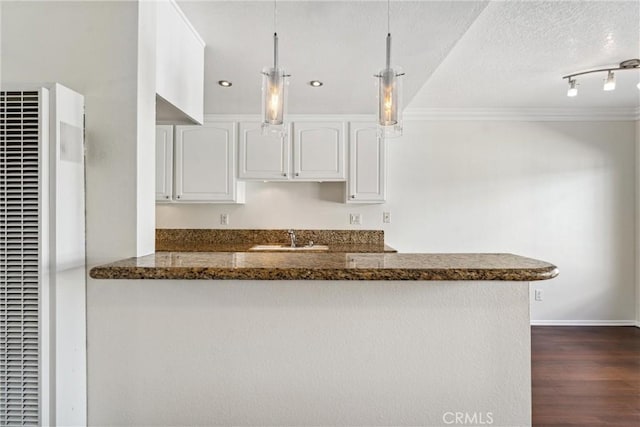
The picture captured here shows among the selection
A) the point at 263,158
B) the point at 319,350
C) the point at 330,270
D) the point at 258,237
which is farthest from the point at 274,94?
the point at 258,237

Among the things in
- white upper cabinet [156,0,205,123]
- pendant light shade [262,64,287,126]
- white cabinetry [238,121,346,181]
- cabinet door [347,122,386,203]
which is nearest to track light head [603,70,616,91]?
cabinet door [347,122,386,203]

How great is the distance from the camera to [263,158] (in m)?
3.66

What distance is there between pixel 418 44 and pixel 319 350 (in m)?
1.70

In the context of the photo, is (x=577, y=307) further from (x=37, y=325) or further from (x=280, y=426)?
(x=37, y=325)

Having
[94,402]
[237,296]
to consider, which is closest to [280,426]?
[237,296]

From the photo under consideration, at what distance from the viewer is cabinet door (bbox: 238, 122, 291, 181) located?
12.0 feet

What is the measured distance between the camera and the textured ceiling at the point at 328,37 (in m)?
1.69

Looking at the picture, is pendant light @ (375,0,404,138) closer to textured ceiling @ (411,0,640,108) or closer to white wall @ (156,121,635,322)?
textured ceiling @ (411,0,640,108)

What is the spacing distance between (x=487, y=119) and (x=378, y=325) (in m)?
3.48

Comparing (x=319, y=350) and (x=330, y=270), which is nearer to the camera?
(x=330, y=270)

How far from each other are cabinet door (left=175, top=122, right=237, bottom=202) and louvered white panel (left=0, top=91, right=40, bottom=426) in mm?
2407

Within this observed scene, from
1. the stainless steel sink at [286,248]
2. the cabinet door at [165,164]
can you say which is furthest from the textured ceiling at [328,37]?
the stainless steel sink at [286,248]

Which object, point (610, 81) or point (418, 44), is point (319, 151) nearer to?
point (418, 44)

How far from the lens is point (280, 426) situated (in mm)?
1280
